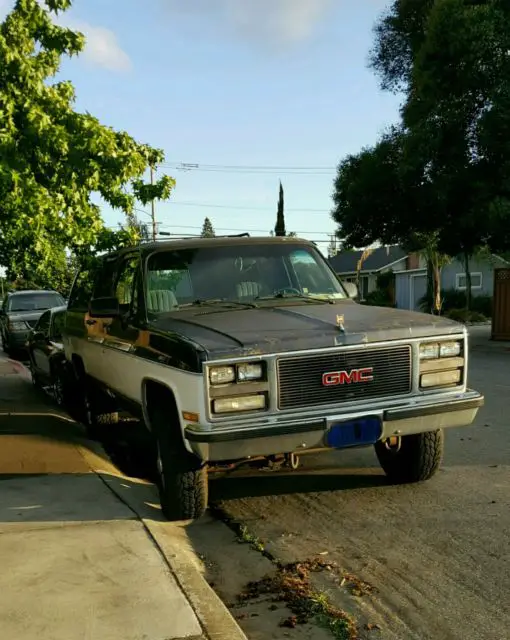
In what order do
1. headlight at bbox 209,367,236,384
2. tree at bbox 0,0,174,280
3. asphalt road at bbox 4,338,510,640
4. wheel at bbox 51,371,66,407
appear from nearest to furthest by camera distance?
asphalt road at bbox 4,338,510,640 < headlight at bbox 209,367,236,384 < tree at bbox 0,0,174,280 < wheel at bbox 51,371,66,407

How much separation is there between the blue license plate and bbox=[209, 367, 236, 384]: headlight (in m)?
0.75

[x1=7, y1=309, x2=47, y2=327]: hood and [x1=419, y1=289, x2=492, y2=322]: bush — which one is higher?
[x1=7, y1=309, x2=47, y2=327]: hood

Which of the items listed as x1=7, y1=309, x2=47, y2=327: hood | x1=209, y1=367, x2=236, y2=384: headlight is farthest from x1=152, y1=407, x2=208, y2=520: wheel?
x1=7, y1=309, x2=47, y2=327: hood

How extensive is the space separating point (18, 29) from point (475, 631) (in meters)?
7.23

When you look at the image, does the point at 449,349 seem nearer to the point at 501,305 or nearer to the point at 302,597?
the point at 302,597

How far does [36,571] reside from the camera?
3.81 meters

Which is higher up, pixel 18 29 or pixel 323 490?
pixel 18 29

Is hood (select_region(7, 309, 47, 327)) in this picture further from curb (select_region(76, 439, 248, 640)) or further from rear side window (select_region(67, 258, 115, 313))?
curb (select_region(76, 439, 248, 640))

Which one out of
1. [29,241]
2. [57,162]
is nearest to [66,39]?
[57,162]

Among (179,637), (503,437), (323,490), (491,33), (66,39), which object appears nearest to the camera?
(179,637)

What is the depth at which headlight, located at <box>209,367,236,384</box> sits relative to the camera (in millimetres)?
4301

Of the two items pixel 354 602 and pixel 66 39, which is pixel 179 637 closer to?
pixel 354 602

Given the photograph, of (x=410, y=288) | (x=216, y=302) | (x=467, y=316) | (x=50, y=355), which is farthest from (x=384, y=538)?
(x=410, y=288)

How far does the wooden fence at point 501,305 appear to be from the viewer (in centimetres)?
2016
